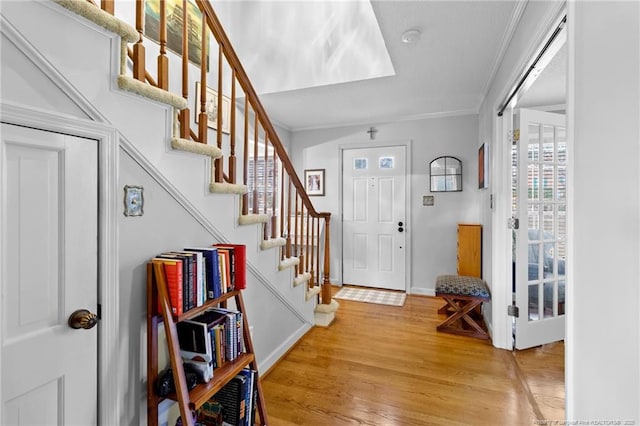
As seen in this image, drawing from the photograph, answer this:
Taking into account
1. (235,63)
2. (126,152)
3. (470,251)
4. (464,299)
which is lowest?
(464,299)

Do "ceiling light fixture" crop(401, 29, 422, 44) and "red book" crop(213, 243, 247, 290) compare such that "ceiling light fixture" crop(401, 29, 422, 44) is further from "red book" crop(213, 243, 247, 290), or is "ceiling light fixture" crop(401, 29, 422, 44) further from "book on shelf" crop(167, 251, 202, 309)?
"book on shelf" crop(167, 251, 202, 309)

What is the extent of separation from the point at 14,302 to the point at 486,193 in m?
3.39

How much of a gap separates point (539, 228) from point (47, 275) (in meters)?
3.17

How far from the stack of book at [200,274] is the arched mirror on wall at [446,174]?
122 inches

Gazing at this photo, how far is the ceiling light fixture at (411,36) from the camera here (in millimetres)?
2082

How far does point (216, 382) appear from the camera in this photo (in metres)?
1.34

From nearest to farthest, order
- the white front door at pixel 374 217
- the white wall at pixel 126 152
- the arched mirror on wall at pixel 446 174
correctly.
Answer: the white wall at pixel 126 152 → the arched mirror on wall at pixel 446 174 → the white front door at pixel 374 217

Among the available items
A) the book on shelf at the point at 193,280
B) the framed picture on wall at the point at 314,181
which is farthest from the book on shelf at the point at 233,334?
the framed picture on wall at the point at 314,181

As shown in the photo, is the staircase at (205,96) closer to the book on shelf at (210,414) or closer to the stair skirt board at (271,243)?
the stair skirt board at (271,243)

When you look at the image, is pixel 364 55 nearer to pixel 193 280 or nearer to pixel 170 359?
pixel 193 280

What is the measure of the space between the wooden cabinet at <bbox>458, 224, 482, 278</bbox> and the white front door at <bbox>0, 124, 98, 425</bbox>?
3.37m

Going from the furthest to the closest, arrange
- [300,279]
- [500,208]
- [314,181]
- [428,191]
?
[314,181], [428,191], [300,279], [500,208]

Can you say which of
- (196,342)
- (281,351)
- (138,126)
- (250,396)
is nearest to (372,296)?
(281,351)

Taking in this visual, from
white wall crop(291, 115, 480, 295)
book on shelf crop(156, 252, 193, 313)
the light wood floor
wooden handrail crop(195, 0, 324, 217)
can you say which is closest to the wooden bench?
the light wood floor
